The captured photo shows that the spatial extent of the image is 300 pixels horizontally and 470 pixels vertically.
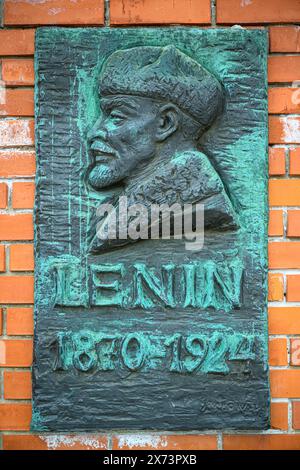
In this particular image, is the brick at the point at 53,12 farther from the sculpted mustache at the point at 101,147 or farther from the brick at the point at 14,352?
the brick at the point at 14,352

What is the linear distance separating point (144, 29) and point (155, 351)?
1.06 m

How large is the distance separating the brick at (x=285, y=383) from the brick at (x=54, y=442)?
588 mm

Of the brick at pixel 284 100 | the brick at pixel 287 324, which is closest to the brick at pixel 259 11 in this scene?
the brick at pixel 284 100

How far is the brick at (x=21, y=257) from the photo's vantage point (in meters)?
2.09

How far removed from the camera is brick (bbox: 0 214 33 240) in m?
2.09

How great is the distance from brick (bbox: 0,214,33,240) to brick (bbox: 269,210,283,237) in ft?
2.61

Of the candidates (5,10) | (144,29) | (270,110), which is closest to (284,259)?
(270,110)

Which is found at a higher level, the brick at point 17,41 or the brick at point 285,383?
the brick at point 17,41

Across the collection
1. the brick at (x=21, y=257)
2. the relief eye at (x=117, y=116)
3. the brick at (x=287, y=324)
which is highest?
the relief eye at (x=117, y=116)

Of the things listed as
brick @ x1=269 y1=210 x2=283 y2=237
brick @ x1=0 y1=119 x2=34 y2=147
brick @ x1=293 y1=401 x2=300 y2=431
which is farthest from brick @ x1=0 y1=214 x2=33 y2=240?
brick @ x1=293 y1=401 x2=300 y2=431

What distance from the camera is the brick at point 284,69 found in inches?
82.6

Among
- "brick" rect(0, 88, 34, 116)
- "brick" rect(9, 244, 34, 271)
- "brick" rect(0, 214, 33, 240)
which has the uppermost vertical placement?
"brick" rect(0, 88, 34, 116)

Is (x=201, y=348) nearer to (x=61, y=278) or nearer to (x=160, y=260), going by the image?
(x=160, y=260)

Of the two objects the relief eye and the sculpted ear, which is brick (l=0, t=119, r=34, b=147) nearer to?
the relief eye
